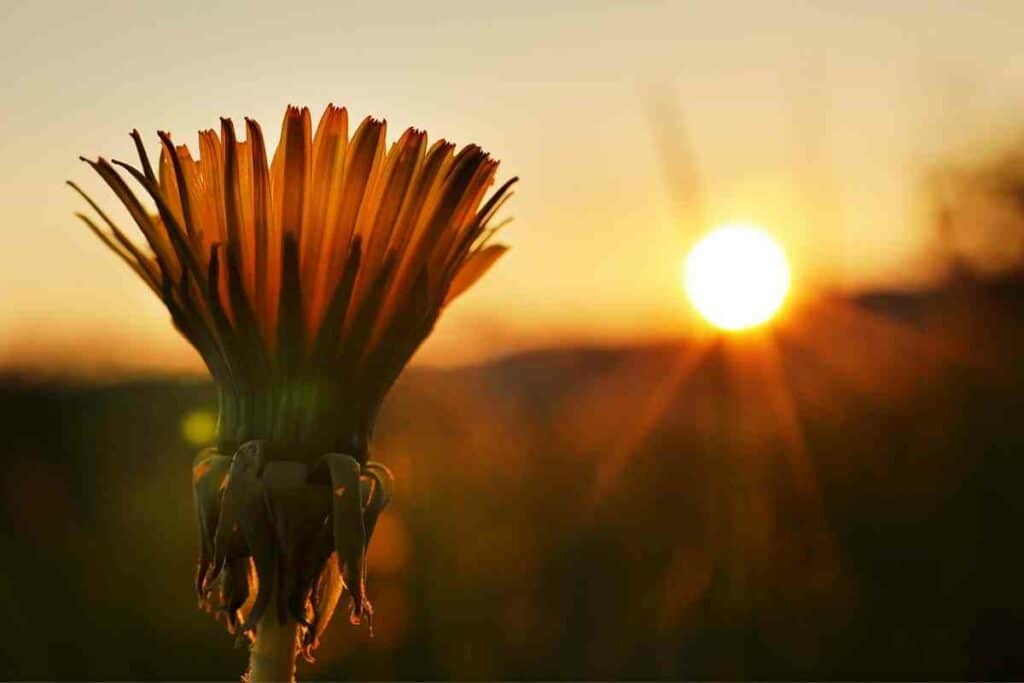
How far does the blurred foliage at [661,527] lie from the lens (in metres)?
5.31

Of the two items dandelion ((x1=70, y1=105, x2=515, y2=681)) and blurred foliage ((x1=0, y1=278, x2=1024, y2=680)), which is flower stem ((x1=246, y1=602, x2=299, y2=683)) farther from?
blurred foliage ((x1=0, y1=278, x2=1024, y2=680))

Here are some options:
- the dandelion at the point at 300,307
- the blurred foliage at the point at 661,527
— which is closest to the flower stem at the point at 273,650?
the dandelion at the point at 300,307

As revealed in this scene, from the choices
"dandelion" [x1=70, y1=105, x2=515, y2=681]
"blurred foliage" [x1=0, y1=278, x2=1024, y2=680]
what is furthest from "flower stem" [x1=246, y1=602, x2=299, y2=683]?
"blurred foliage" [x1=0, y1=278, x2=1024, y2=680]

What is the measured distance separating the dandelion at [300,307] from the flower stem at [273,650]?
16 mm

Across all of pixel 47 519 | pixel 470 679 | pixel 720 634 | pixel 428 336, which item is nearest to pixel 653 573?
pixel 720 634

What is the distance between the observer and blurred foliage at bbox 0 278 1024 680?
5.31 m

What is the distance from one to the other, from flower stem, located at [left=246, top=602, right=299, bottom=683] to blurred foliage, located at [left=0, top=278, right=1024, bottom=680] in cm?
337

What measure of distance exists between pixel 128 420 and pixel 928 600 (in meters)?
4.54

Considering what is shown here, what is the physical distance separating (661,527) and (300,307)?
4973 millimetres

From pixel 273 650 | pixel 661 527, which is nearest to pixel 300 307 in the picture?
pixel 273 650

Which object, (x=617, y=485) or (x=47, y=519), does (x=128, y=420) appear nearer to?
(x=47, y=519)

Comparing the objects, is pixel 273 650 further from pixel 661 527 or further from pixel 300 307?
pixel 661 527

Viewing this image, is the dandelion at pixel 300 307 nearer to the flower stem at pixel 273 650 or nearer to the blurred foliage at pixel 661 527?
the flower stem at pixel 273 650

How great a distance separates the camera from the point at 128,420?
7.93m
